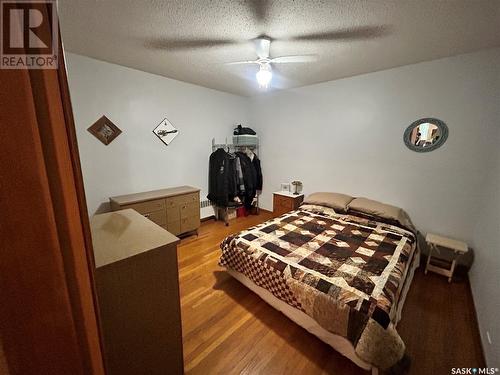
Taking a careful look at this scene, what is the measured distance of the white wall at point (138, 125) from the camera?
243 cm

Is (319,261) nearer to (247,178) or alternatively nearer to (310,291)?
(310,291)

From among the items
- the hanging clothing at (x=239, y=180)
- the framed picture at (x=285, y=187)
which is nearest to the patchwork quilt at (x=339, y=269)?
the framed picture at (x=285, y=187)

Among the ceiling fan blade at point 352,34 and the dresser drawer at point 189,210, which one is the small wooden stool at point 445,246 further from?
the dresser drawer at point 189,210

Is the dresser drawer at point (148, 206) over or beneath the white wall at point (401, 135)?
beneath

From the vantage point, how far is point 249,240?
81.4 inches

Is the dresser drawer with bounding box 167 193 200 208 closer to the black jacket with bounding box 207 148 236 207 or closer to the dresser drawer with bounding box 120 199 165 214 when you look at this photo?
the dresser drawer with bounding box 120 199 165 214

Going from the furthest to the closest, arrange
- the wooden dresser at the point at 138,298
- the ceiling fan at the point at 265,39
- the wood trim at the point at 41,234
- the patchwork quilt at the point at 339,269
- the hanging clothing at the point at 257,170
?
the hanging clothing at the point at 257,170
the ceiling fan at the point at 265,39
the patchwork quilt at the point at 339,269
the wooden dresser at the point at 138,298
the wood trim at the point at 41,234

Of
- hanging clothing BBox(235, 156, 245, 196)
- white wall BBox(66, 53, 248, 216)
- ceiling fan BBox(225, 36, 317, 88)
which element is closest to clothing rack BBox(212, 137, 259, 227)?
white wall BBox(66, 53, 248, 216)

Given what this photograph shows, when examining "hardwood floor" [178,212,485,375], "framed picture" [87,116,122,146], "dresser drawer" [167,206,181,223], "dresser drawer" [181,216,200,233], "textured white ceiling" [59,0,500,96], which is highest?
"textured white ceiling" [59,0,500,96]

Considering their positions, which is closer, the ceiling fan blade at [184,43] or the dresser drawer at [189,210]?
the ceiling fan blade at [184,43]

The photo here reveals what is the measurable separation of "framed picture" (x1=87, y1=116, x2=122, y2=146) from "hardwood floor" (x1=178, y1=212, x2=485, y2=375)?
6.50 ft

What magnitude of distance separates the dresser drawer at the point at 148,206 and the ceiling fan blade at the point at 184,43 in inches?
70.0

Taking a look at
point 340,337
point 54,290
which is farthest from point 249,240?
point 54,290

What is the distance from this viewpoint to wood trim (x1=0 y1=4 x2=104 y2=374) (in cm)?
35
